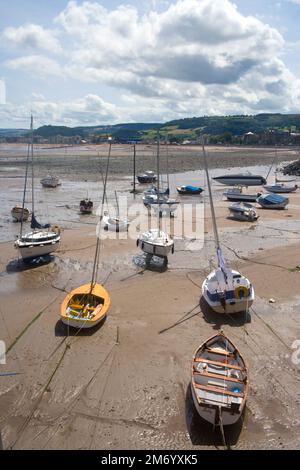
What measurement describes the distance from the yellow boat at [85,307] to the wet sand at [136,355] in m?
0.53

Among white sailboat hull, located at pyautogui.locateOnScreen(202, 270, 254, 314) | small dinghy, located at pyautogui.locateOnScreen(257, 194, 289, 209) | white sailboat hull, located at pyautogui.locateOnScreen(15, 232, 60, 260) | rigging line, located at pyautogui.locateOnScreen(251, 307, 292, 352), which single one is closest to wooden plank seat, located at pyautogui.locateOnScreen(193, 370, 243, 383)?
rigging line, located at pyautogui.locateOnScreen(251, 307, 292, 352)

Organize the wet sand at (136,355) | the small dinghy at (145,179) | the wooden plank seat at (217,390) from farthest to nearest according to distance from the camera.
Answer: the small dinghy at (145,179), the wooden plank seat at (217,390), the wet sand at (136,355)

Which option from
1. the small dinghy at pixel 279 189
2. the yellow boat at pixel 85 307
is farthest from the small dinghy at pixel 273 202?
the yellow boat at pixel 85 307

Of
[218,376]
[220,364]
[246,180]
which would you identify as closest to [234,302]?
[220,364]

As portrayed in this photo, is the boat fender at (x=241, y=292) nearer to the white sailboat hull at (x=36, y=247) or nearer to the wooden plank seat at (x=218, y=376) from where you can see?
the wooden plank seat at (x=218, y=376)

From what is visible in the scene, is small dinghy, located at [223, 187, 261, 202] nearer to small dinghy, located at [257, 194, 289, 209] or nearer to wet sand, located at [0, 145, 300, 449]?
small dinghy, located at [257, 194, 289, 209]

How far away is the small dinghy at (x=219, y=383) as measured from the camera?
1081 centimetres

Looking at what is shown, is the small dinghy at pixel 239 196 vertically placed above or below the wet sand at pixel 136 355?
above

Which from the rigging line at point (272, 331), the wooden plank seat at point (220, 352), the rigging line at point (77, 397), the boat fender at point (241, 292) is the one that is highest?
the boat fender at point (241, 292)

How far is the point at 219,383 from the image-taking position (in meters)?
12.0

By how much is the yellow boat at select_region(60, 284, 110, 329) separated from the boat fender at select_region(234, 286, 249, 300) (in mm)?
5607

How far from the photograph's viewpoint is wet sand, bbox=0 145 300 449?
11.0 meters

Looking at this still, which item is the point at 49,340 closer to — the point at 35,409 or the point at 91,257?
the point at 35,409
